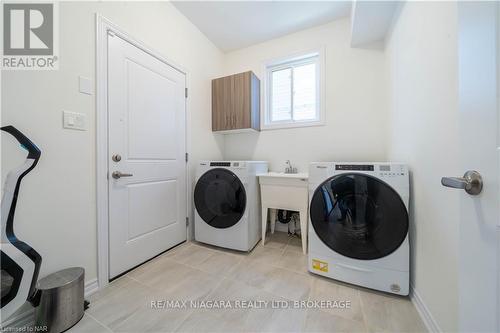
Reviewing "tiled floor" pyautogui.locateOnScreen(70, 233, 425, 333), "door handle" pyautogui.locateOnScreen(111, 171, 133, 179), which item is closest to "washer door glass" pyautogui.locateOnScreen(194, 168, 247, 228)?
"tiled floor" pyautogui.locateOnScreen(70, 233, 425, 333)

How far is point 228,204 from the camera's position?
5.97ft

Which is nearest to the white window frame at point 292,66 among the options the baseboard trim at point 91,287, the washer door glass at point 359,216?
the washer door glass at point 359,216

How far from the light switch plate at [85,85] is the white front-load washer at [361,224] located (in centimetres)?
171

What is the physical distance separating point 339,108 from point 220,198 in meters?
1.71

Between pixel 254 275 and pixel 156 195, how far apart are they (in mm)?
1146

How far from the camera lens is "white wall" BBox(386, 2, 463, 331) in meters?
0.82

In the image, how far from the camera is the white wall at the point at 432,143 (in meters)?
0.82

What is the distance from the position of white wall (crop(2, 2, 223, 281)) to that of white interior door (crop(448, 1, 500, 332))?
71.8 inches

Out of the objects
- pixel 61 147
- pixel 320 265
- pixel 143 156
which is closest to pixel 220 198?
pixel 143 156

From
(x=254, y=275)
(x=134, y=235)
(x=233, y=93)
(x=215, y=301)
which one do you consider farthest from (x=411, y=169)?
(x=134, y=235)

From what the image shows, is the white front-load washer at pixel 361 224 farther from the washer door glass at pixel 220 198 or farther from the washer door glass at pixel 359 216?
the washer door glass at pixel 220 198

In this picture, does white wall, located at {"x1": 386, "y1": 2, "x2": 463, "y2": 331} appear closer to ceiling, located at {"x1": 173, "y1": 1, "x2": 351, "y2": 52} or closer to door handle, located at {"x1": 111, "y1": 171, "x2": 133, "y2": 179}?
ceiling, located at {"x1": 173, "y1": 1, "x2": 351, "y2": 52}

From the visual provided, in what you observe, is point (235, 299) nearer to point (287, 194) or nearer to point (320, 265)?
point (320, 265)

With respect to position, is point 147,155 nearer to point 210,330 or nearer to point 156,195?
point 156,195
